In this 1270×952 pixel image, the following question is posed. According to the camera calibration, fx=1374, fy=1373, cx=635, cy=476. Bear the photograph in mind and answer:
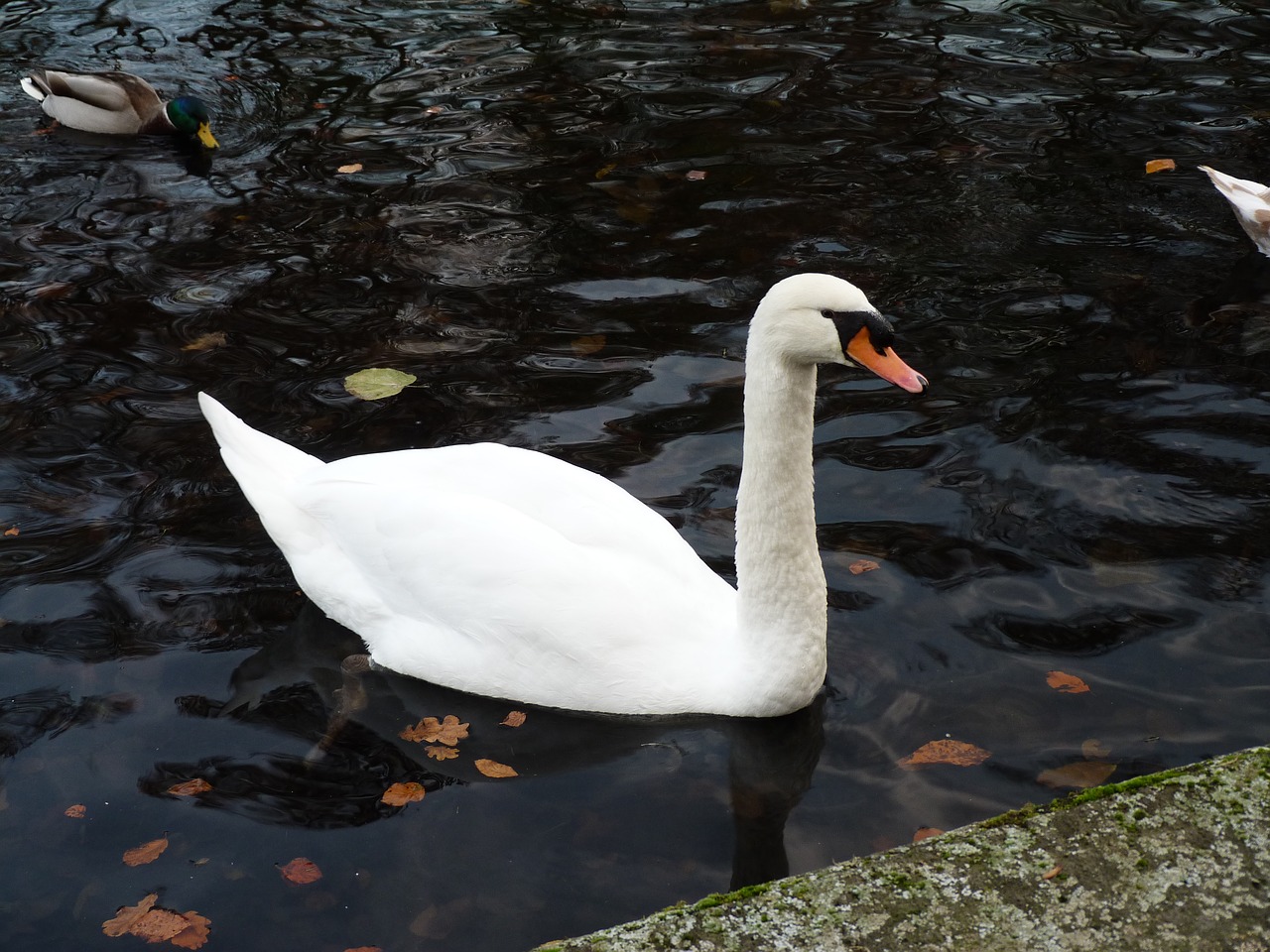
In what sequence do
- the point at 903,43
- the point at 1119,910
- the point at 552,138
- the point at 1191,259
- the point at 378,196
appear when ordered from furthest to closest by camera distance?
the point at 903,43, the point at 552,138, the point at 378,196, the point at 1191,259, the point at 1119,910

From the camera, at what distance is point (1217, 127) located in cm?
919

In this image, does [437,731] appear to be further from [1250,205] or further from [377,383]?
[1250,205]

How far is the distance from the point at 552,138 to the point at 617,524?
5382 millimetres

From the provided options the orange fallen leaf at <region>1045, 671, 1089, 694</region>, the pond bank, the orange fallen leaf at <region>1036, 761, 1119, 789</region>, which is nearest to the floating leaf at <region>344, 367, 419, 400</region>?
the orange fallen leaf at <region>1045, 671, 1089, 694</region>

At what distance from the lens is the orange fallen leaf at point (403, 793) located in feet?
14.2

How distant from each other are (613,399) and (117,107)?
550cm

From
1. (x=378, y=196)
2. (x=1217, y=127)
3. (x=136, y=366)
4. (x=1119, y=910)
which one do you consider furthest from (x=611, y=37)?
(x=1119, y=910)

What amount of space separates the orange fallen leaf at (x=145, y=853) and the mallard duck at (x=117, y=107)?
263 inches

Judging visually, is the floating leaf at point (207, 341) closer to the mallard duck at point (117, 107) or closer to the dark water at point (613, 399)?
the dark water at point (613, 399)


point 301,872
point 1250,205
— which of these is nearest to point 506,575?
point 301,872

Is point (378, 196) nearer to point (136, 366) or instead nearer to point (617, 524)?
point (136, 366)

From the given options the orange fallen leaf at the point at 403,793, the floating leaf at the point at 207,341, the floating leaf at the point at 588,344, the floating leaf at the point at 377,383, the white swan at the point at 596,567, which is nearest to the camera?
the white swan at the point at 596,567

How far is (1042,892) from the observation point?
9.87 feet

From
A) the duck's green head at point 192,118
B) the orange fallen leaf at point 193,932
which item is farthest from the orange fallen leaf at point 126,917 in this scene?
the duck's green head at point 192,118
